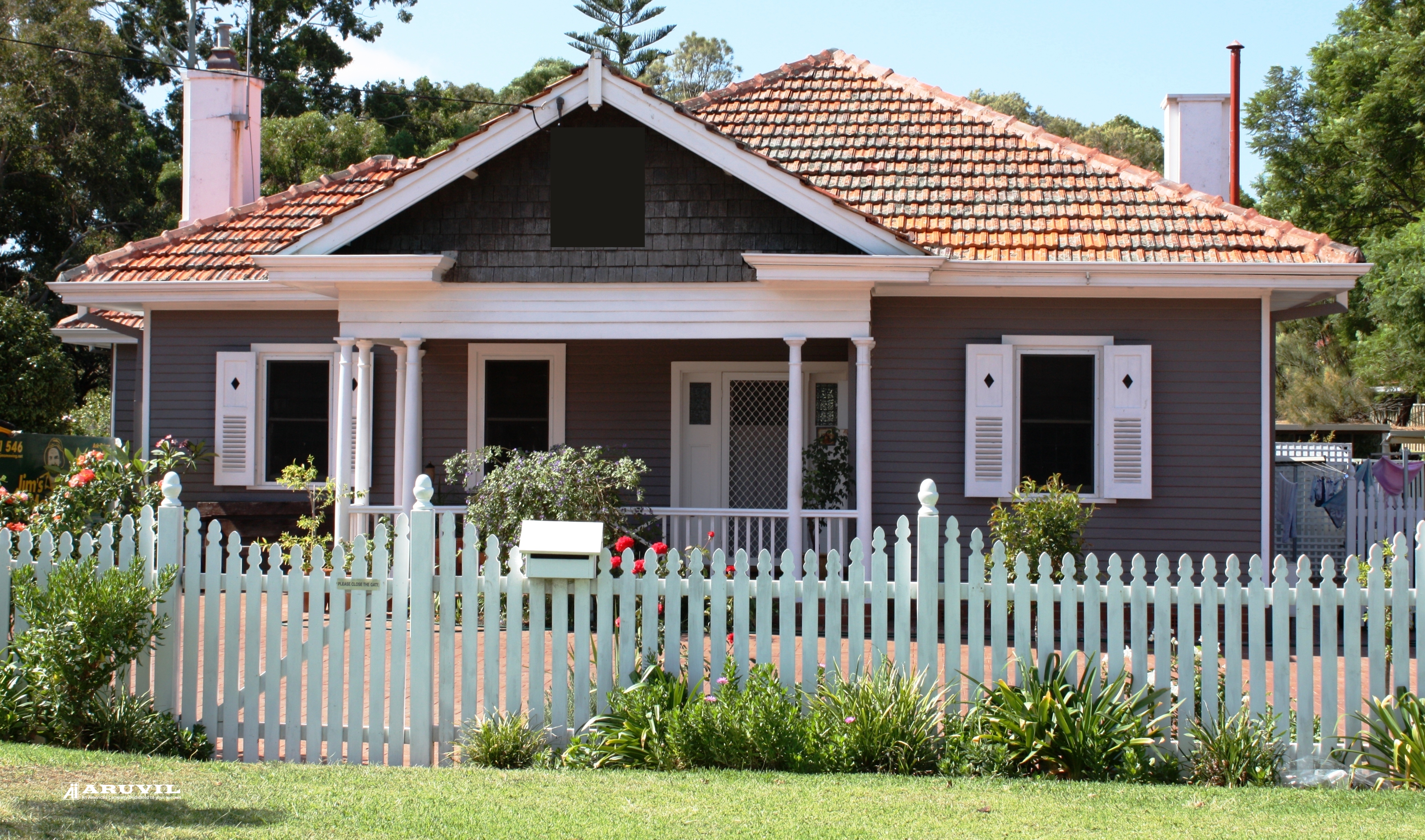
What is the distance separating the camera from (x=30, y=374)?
70.6ft

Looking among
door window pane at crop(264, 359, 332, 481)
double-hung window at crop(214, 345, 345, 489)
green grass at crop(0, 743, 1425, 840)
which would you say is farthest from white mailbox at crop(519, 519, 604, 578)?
door window pane at crop(264, 359, 332, 481)

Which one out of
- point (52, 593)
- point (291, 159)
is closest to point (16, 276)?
point (291, 159)

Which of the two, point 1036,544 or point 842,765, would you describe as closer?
point 842,765

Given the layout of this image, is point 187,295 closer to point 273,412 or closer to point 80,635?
point 273,412

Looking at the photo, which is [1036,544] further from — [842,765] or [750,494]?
[842,765]

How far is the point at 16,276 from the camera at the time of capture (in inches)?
1240

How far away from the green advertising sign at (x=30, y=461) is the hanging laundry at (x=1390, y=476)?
15.8 metres

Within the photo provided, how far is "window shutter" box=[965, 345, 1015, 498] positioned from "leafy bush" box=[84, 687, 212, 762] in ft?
23.1

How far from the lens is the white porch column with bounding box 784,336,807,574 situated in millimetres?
10047

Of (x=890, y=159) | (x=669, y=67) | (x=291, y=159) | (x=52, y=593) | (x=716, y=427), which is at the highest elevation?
(x=669, y=67)

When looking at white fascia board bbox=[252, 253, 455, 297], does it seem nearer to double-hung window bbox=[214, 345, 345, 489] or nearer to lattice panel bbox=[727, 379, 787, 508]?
double-hung window bbox=[214, 345, 345, 489]

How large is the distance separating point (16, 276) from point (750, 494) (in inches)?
1070

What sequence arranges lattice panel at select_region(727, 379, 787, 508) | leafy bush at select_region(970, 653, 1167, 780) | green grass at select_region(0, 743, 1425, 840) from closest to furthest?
green grass at select_region(0, 743, 1425, 840) < leafy bush at select_region(970, 653, 1167, 780) < lattice panel at select_region(727, 379, 787, 508)

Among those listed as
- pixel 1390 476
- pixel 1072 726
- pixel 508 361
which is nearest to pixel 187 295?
pixel 508 361
